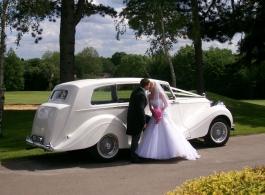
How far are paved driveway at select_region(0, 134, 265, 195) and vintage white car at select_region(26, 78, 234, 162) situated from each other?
0.49 metres

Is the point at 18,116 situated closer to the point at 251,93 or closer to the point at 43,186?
the point at 43,186

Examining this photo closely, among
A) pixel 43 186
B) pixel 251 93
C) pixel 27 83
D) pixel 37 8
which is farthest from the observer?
pixel 27 83

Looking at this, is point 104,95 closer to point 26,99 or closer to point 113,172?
point 113,172

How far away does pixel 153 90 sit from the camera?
9438 millimetres

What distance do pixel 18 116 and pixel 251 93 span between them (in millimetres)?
48657

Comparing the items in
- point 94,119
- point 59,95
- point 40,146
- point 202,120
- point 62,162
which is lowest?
point 62,162

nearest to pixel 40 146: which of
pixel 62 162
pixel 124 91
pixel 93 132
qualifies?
pixel 62 162

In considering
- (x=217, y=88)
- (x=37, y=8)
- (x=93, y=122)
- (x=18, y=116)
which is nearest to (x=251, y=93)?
(x=217, y=88)

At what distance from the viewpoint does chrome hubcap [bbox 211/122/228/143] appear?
1058 centimetres

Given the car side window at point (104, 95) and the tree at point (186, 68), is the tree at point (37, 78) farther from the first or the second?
the car side window at point (104, 95)

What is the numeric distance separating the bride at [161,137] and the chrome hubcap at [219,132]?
5.08ft

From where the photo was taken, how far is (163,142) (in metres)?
9.09

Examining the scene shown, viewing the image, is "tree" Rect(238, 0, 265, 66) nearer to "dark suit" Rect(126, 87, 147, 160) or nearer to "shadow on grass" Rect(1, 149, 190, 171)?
"dark suit" Rect(126, 87, 147, 160)

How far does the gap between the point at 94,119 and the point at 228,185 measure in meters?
4.96
